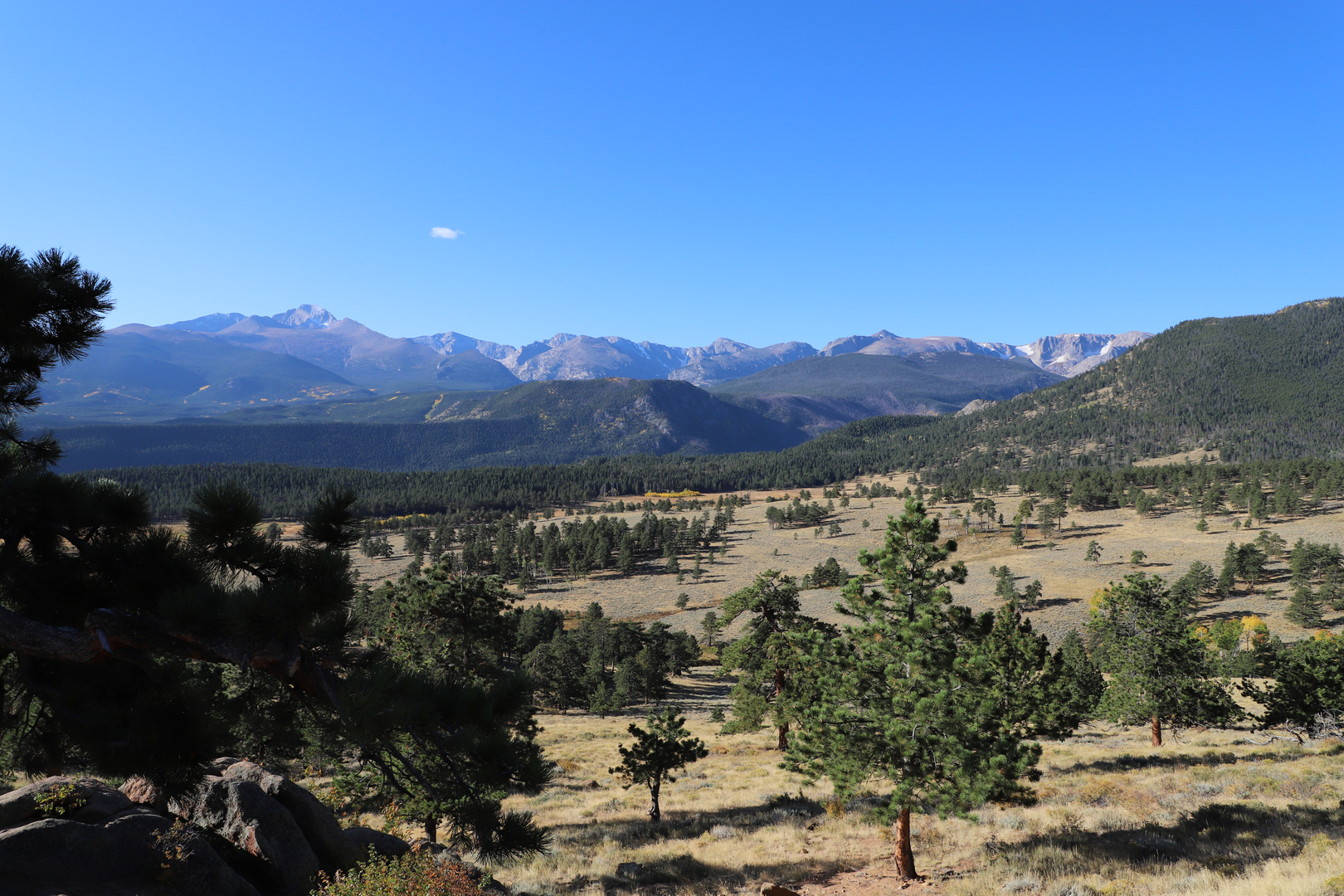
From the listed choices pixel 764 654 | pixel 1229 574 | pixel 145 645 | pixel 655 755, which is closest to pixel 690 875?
pixel 655 755

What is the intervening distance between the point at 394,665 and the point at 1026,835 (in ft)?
58.6

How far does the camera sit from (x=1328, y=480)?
130750 millimetres

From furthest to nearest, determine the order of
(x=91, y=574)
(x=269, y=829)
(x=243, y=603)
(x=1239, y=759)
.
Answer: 1. (x=1239, y=759)
2. (x=269, y=829)
3. (x=91, y=574)
4. (x=243, y=603)

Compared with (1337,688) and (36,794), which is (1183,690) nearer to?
(1337,688)

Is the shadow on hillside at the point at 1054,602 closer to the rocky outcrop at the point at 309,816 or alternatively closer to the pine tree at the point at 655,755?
the pine tree at the point at 655,755

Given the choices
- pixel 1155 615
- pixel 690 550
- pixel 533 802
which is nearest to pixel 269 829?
pixel 533 802

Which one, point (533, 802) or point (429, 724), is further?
point (533, 802)

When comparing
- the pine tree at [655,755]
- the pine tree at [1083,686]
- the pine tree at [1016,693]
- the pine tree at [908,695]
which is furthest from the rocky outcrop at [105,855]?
the pine tree at [1083,686]

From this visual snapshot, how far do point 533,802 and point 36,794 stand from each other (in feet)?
67.9

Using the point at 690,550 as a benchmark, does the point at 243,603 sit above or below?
above

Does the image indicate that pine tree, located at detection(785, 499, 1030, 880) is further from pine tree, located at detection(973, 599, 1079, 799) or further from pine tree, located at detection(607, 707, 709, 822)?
pine tree, located at detection(607, 707, 709, 822)

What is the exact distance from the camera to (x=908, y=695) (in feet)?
43.5

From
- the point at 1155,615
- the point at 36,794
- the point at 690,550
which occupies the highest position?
the point at 36,794

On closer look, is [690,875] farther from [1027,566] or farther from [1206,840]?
[1027,566]
